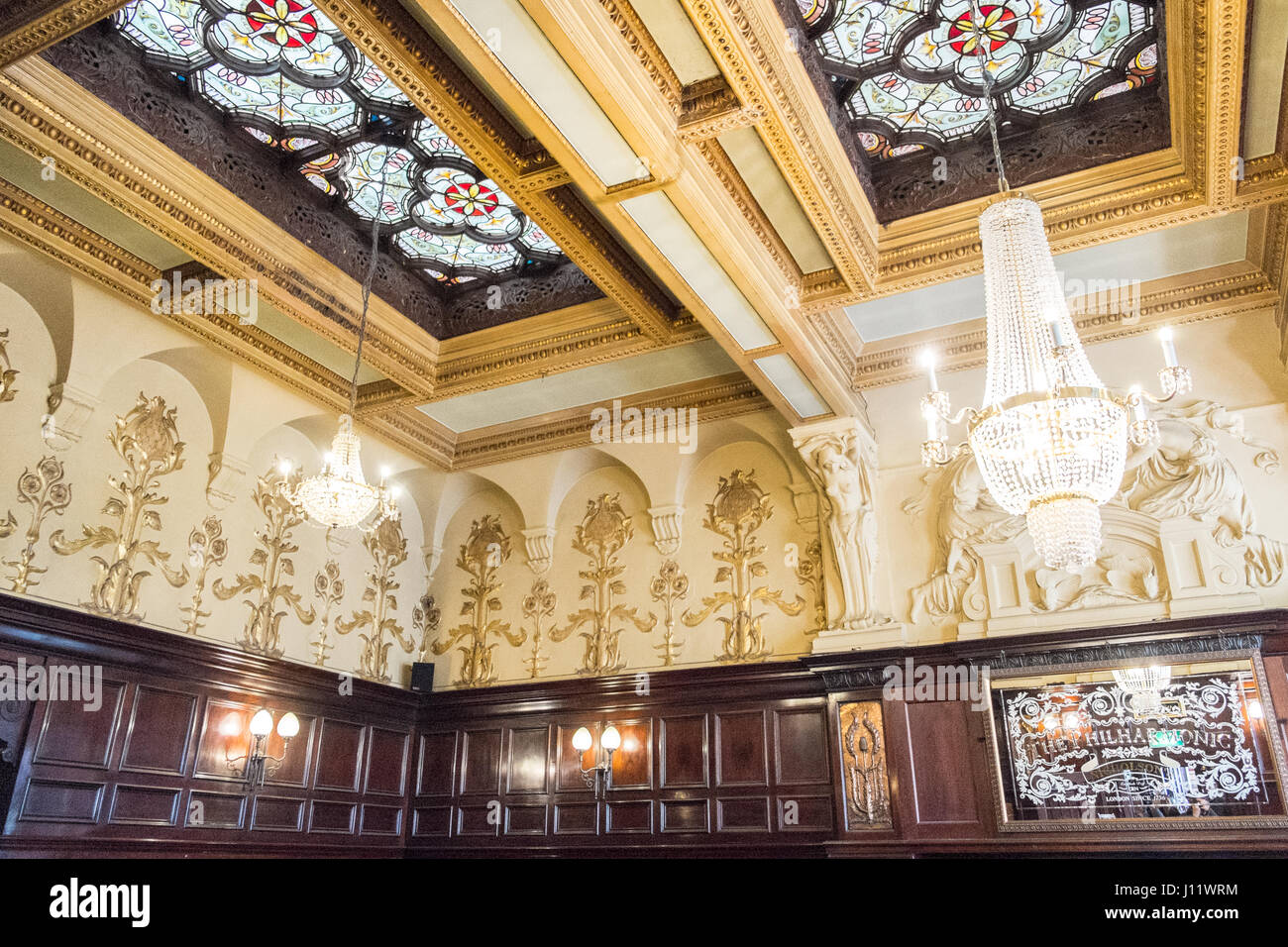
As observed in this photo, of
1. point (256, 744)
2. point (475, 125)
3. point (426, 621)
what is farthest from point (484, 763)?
point (475, 125)

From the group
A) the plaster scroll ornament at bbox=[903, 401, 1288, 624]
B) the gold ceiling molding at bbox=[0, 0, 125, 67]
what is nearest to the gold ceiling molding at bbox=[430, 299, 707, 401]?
the plaster scroll ornament at bbox=[903, 401, 1288, 624]

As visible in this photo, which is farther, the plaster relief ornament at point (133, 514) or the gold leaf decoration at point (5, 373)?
the plaster relief ornament at point (133, 514)

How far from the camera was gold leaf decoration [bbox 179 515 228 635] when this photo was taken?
296 inches

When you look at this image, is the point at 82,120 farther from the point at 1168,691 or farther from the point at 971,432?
the point at 1168,691

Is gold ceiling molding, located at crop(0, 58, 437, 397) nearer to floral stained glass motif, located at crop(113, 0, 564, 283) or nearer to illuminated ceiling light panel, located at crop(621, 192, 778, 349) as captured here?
floral stained glass motif, located at crop(113, 0, 564, 283)

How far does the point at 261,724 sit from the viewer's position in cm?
749

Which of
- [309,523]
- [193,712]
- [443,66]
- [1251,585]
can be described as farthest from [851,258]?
[193,712]

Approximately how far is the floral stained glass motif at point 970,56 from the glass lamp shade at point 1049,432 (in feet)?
6.56

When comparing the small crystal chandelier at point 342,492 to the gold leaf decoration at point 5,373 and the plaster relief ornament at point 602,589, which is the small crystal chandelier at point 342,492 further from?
the plaster relief ornament at point 602,589

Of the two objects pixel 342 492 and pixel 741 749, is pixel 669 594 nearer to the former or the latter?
pixel 741 749

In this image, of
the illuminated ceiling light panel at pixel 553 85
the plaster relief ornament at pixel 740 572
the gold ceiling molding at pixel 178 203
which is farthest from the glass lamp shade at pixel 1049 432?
the gold ceiling molding at pixel 178 203

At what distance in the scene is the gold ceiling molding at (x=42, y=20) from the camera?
446 cm

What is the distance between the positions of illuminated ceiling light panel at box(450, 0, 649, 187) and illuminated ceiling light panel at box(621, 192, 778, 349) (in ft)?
1.13

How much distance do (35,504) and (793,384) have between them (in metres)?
5.88
